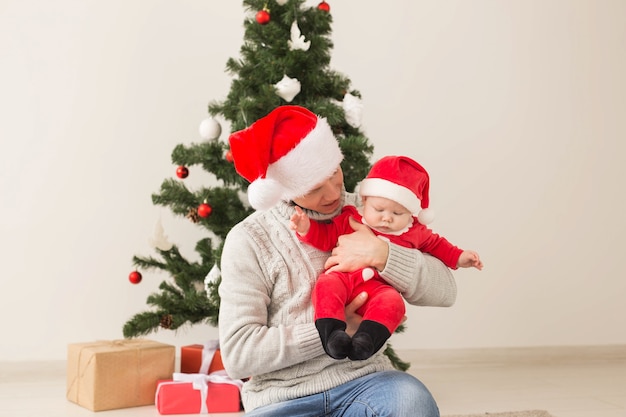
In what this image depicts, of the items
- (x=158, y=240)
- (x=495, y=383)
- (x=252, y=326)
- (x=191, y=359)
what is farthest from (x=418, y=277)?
(x=495, y=383)

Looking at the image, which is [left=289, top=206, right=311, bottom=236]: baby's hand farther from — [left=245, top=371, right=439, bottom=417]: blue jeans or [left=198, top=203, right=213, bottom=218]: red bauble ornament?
[left=198, top=203, right=213, bottom=218]: red bauble ornament

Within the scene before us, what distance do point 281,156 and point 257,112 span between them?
39.7 inches

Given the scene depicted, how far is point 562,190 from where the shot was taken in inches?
151

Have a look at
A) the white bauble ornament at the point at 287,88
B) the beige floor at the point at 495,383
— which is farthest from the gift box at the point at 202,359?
the white bauble ornament at the point at 287,88

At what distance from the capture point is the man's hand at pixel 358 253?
1.61 meters

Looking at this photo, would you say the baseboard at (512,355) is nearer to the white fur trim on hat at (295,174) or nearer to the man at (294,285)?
the man at (294,285)

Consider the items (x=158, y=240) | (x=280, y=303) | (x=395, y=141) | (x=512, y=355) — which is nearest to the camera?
(x=280, y=303)

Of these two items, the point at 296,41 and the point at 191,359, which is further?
the point at 191,359

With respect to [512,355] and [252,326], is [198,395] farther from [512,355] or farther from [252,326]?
[512,355]

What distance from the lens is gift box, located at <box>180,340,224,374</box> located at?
2.79 m

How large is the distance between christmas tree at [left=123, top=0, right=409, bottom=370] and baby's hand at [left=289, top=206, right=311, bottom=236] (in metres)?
1.01

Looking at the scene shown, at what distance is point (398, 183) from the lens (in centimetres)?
170

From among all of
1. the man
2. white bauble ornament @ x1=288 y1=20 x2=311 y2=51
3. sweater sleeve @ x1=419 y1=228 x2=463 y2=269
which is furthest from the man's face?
white bauble ornament @ x1=288 y1=20 x2=311 y2=51

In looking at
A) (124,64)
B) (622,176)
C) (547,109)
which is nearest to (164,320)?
(124,64)
